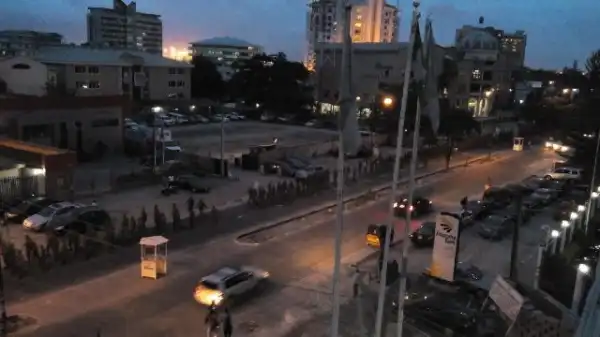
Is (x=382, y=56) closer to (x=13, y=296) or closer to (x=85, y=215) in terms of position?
(x=85, y=215)

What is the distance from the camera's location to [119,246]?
18297 millimetres

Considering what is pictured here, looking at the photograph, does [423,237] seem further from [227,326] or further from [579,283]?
[227,326]

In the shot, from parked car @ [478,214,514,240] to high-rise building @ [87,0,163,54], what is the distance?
137821 millimetres

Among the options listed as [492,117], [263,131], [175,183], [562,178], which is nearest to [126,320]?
[175,183]

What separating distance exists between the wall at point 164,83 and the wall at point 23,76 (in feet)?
74.9

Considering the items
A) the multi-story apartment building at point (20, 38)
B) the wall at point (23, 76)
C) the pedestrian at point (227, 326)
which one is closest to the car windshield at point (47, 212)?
the pedestrian at point (227, 326)

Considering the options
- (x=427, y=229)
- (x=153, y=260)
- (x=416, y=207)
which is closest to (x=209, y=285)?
(x=153, y=260)

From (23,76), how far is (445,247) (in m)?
40.9

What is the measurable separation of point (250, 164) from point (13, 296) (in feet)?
67.5

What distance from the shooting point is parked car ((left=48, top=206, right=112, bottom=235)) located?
63.5 feet

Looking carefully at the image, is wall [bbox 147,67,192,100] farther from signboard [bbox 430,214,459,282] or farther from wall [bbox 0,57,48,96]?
signboard [bbox 430,214,459,282]

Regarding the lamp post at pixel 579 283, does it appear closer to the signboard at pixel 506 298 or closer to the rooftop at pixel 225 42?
the signboard at pixel 506 298

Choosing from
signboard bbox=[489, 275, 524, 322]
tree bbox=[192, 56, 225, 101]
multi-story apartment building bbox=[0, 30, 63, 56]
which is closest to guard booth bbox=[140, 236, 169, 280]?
signboard bbox=[489, 275, 524, 322]

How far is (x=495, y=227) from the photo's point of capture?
71.6 feet
